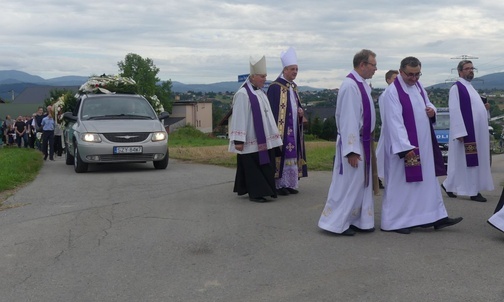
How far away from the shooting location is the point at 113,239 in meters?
7.30

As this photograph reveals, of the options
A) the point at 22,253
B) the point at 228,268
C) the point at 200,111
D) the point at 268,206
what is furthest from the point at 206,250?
the point at 200,111

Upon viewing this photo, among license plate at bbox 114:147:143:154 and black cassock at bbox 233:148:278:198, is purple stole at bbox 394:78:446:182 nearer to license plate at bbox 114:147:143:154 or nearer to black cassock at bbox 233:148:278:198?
black cassock at bbox 233:148:278:198

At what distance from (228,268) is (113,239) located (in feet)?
5.98

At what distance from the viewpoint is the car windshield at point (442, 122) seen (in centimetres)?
1855

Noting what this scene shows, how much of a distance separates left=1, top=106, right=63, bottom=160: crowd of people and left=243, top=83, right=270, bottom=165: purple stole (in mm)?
11266

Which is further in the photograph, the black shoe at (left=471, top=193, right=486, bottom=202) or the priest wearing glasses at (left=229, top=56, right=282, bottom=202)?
the black shoe at (left=471, top=193, right=486, bottom=202)

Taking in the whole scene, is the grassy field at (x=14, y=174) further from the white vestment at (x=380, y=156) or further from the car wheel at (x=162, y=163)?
the white vestment at (x=380, y=156)

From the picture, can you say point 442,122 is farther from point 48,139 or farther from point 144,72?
point 144,72

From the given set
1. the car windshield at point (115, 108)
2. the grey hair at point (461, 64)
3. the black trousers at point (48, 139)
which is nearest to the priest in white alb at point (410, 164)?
the grey hair at point (461, 64)

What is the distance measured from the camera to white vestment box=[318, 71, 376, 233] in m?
7.25

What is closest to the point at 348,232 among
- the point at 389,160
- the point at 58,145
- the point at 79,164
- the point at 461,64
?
the point at 389,160

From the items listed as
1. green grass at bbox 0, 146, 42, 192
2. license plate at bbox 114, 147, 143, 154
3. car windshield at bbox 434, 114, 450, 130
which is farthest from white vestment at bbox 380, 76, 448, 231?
car windshield at bbox 434, 114, 450, 130

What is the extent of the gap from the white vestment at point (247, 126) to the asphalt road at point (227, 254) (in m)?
0.83

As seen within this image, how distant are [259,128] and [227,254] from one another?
347 cm
